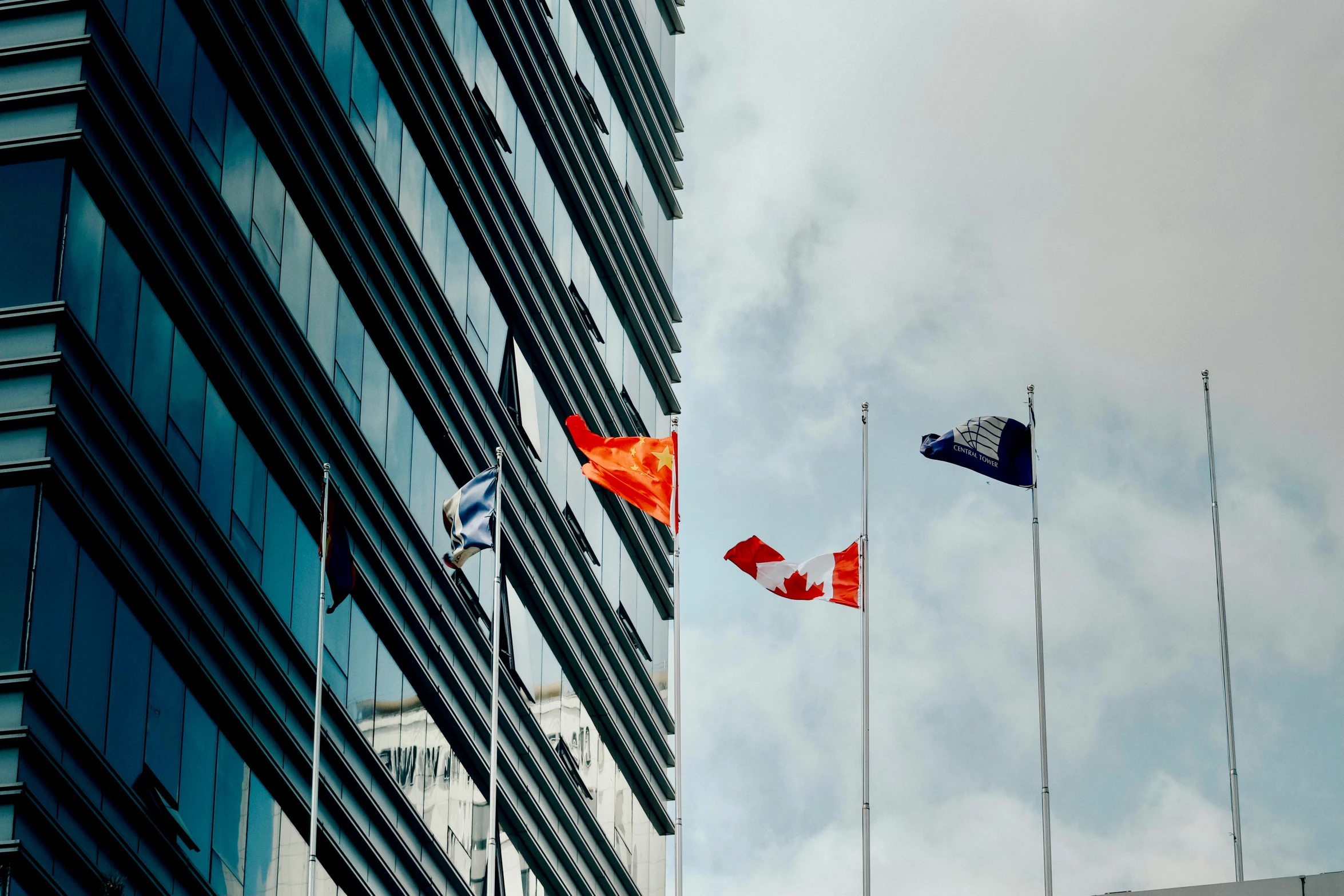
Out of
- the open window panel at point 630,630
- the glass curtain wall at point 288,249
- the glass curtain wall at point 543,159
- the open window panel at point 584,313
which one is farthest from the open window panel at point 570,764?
the glass curtain wall at point 543,159

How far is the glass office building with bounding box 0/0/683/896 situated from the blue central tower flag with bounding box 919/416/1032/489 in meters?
12.4

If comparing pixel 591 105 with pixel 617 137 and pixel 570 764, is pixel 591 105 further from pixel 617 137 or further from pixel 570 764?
pixel 570 764

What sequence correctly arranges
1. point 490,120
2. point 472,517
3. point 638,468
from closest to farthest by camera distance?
point 472,517, point 638,468, point 490,120

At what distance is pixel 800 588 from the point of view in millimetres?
44438

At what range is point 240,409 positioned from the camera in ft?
128

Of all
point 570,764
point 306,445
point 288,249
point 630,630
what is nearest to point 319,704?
point 306,445

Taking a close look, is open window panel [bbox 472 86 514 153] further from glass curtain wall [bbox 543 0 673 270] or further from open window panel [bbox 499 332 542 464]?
glass curtain wall [bbox 543 0 673 270]

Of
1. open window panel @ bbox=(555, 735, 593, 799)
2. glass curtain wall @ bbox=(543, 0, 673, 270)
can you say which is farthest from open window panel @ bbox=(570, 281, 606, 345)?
open window panel @ bbox=(555, 735, 593, 799)

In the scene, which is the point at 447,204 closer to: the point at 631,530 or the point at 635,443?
the point at 635,443

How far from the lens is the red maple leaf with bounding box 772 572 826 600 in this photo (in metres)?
44.3

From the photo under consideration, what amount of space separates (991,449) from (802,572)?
16.1 ft

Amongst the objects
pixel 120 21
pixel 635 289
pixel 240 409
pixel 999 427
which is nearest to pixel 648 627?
pixel 635 289

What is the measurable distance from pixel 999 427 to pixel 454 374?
14165 millimetres

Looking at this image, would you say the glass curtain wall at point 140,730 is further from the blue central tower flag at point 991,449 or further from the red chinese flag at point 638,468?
the blue central tower flag at point 991,449
